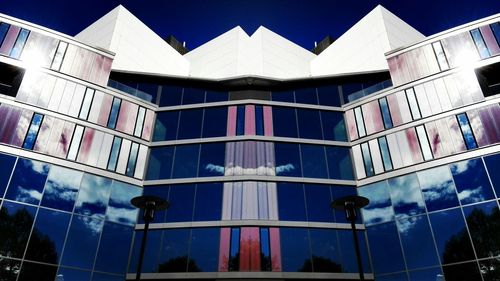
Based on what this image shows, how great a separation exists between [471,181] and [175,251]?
1971 centimetres

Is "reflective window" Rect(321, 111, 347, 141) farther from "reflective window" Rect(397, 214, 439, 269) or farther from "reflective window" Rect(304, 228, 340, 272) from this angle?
"reflective window" Rect(397, 214, 439, 269)

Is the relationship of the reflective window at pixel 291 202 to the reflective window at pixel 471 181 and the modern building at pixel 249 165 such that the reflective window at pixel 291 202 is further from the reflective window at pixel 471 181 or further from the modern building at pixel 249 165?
the reflective window at pixel 471 181

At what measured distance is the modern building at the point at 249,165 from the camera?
2138cm

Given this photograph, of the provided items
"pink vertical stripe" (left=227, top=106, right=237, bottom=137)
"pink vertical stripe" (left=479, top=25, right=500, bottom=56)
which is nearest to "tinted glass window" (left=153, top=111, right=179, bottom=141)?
"pink vertical stripe" (left=227, top=106, right=237, bottom=137)

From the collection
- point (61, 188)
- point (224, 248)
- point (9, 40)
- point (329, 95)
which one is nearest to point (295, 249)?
point (224, 248)

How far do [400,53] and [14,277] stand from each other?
31615mm

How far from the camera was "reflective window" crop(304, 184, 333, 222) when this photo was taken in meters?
24.0

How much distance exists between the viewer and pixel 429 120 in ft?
82.9

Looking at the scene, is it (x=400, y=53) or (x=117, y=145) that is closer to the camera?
(x=117, y=145)

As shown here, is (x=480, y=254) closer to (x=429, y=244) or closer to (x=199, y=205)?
(x=429, y=244)

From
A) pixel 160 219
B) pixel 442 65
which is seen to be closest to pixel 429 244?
pixel 442 65

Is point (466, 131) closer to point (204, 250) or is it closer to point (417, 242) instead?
point (417, 242)

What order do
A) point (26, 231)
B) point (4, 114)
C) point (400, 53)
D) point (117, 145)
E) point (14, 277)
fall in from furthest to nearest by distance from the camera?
point (400, 53) → point (117, 145) → point (4, 114) → point (26, 231) → point (14, 277)

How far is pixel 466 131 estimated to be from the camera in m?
23.7
